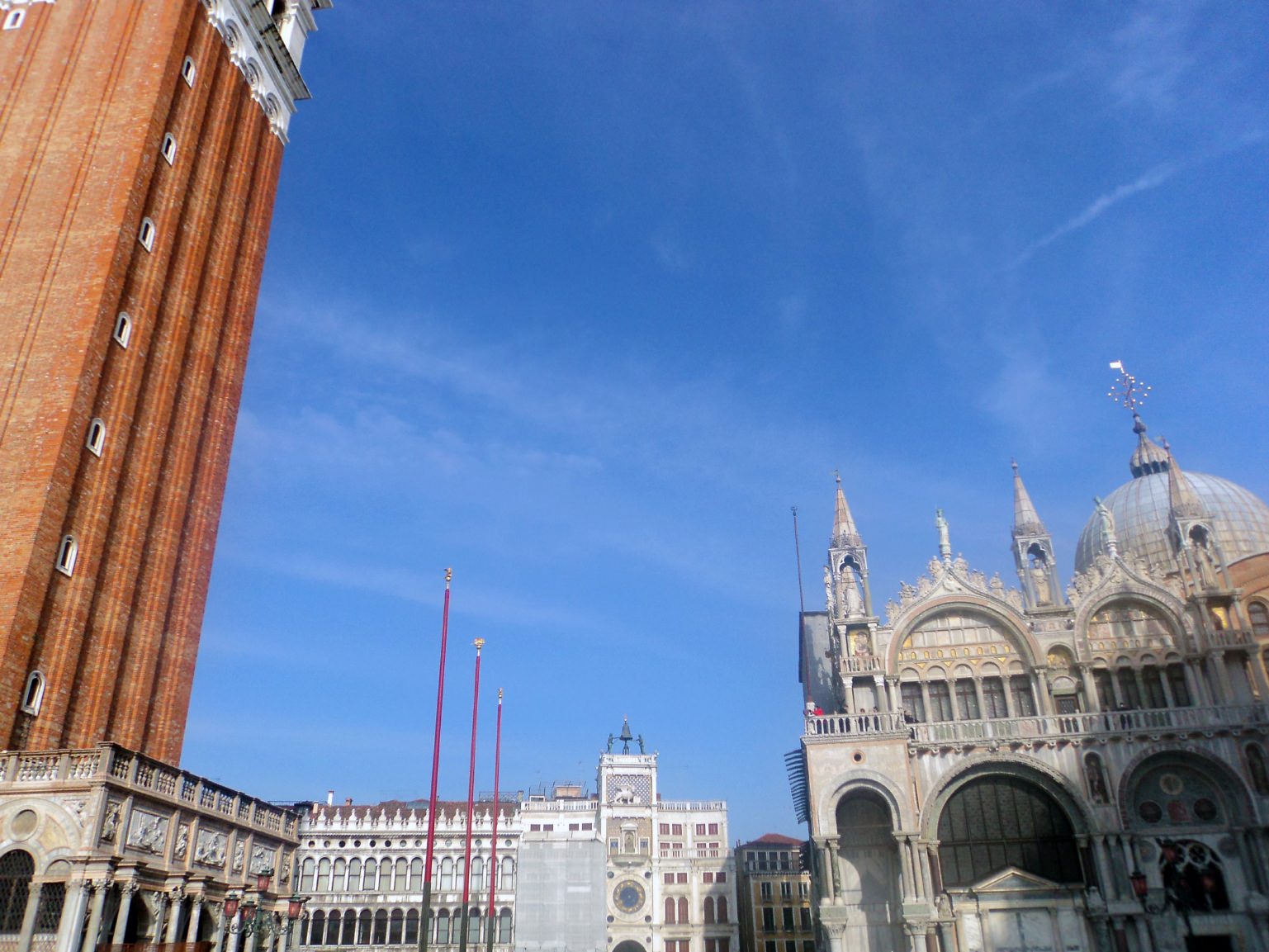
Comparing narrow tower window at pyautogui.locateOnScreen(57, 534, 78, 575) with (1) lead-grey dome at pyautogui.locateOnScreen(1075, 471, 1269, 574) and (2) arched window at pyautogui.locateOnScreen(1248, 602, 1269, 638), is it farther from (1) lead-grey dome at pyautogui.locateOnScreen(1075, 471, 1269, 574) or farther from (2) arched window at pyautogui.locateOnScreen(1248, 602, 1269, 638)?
(1) lead-grey dome at pyautogui.locateOnScreen(1075, 471, 1269, 574)

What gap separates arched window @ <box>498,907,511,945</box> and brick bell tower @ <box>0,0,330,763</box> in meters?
47.1

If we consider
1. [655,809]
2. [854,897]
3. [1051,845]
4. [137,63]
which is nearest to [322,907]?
[655,809]

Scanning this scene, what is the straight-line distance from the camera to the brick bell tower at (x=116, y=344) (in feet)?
88.1

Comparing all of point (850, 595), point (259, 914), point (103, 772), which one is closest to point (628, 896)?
point (850, 595)

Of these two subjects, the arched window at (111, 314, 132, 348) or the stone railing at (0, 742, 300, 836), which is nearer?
the stone railing at (0, 742, 300, 836)

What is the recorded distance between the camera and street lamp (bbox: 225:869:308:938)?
79.0 feet

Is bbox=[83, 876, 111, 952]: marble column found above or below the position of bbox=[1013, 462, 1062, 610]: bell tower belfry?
below

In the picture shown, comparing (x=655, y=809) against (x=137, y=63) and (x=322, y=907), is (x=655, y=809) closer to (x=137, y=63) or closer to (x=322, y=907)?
(x=322, y=907)

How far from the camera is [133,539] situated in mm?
30422

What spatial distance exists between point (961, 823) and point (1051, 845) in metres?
3.27

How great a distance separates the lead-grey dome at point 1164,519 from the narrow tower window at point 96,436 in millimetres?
48044

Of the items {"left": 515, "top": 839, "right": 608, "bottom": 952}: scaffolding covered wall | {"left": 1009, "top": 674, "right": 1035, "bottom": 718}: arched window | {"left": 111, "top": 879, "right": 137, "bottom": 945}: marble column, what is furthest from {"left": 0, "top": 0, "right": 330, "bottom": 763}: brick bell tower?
{"left": 515, "top": 839, "right": 608, "bottom": 952}: scaffolding covered wall

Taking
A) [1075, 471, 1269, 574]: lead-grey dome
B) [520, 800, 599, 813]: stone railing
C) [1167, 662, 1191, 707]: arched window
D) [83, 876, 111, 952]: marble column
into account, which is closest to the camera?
[83, 876, 111, 952]: marble column

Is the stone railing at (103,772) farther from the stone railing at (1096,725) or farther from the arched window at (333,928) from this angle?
the arched window at (333,928)
